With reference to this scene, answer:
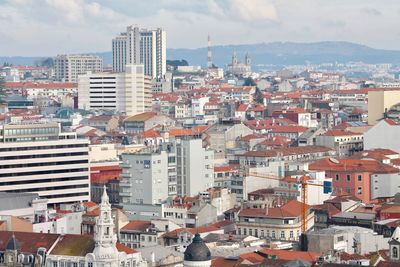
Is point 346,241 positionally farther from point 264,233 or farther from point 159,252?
point 159,252

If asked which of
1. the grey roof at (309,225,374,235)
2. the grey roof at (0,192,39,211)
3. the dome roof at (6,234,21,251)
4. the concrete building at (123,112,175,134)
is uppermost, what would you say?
the concrete building at (123,112,175,134)

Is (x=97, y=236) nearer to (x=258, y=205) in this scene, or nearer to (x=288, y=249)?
(x=288, y=249)

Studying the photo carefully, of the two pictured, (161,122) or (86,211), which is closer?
(86,211)

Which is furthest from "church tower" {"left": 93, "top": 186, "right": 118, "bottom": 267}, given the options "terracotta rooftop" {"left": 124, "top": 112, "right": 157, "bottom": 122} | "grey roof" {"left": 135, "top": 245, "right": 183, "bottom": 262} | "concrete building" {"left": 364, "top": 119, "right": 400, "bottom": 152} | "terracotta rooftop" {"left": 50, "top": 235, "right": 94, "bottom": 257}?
"terracotta rooftop" {"left": 124, "top": 112, "right": 157, "bottom": 122}

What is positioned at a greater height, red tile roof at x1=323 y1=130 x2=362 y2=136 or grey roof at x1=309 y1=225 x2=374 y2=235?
red tile roof at x1=323 y1=130 x2=362 y2=136

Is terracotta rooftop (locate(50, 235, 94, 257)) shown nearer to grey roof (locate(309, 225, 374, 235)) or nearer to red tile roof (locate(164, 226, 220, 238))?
red tile roof (locate(164, 226, 220, 238))

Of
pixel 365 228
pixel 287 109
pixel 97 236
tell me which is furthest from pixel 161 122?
pixel 97 236
